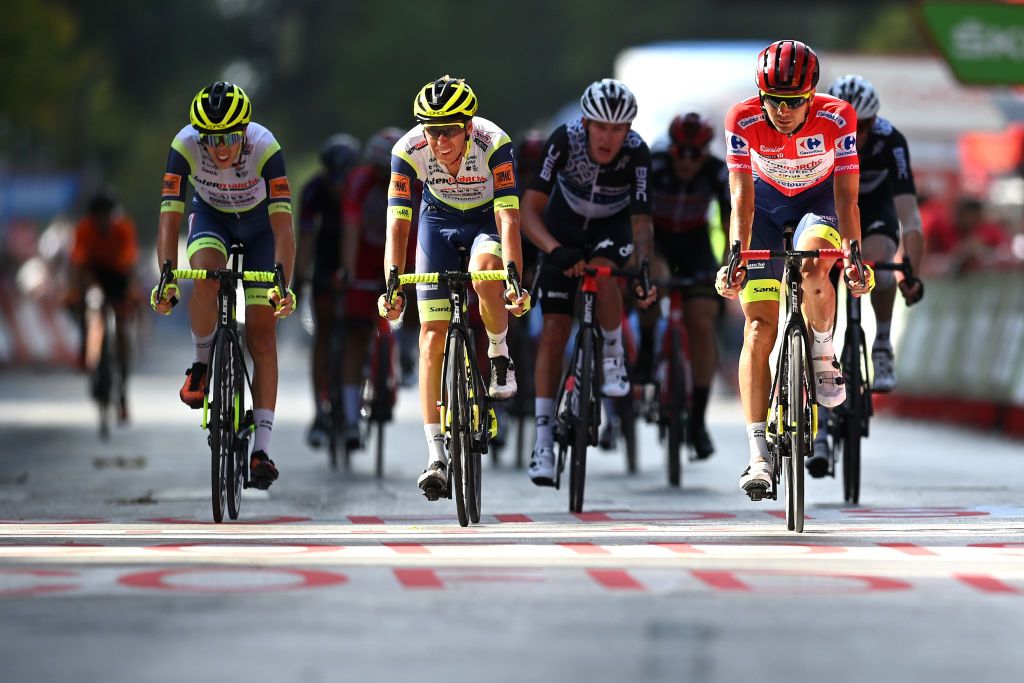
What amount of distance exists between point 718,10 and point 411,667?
6882 centimetres

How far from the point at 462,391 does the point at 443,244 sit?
2.63ft

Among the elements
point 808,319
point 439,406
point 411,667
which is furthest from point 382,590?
point 808,319

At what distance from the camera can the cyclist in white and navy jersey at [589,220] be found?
11977mm

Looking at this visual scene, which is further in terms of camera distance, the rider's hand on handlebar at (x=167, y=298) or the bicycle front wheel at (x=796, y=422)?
the rider's hand on handlebar at (x=167, y=298)

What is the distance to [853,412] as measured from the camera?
1212 centimetres

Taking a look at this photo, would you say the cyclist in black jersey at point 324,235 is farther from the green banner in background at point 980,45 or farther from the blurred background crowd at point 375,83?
the green banner in background at point 980,45

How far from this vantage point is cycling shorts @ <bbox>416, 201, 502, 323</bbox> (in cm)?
1078

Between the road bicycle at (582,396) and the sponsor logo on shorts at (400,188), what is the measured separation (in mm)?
1402

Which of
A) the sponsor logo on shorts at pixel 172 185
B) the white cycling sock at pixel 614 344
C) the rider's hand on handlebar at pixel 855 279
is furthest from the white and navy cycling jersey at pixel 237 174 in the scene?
the rider's hand on handlebar at pixel 855 279

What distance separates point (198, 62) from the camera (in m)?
64.0

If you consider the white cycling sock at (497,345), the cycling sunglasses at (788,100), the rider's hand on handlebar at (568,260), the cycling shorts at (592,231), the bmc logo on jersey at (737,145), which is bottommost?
the white cycling sock at (497,345)

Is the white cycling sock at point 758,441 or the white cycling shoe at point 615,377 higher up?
the white cycling shoe at point 615,377

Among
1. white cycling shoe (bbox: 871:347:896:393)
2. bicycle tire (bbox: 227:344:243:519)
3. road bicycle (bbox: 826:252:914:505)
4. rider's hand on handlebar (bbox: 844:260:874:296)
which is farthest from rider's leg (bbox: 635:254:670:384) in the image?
rider's hand on handlebar (bbox: 844:260:874:296)

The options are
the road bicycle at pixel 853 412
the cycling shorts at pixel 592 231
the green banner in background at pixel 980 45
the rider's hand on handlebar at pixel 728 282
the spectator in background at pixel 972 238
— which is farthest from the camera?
the spectator in background at pixel 972 238
